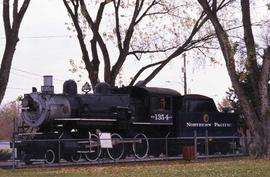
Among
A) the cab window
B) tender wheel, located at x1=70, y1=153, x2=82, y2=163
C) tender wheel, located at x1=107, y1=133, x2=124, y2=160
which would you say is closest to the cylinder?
tender wheel, located at x1=107, y1=133, x2=124, y2=160

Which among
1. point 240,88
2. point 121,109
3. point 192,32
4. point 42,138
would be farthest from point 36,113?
point 192,32

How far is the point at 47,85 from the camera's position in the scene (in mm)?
28219

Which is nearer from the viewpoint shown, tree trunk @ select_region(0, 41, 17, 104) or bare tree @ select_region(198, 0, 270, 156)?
tree trunk @ select_region(0, 41, 17, 104)

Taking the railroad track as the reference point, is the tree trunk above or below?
above

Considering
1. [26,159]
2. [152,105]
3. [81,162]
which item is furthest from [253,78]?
[26,159]

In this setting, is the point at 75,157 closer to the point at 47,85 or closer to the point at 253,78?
the point at 47,85

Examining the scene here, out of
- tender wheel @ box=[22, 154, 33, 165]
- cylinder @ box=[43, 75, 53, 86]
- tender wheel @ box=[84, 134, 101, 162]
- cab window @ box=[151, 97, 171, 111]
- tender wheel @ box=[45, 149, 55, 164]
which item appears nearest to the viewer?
tender wheel @ box=[22, 154, 33, 165]

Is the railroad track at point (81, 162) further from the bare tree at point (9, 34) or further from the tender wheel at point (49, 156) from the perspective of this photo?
the bare tree at point (9, 34)

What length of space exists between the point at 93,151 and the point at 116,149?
1.98 m

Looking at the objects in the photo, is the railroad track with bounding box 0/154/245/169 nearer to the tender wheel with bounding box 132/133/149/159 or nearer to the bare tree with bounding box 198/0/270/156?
the tender wheel with bounding box 132/133/149/159

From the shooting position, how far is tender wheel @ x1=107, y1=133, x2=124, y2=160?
27778 millimetres

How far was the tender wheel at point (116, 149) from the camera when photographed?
27778mm

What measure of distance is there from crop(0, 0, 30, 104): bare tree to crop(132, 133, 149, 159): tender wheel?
822 centimetres

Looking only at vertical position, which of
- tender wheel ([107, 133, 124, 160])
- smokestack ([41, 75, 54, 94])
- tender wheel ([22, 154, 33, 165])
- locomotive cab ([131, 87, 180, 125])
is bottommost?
tender wheel ([22, 154, 33, 165])
